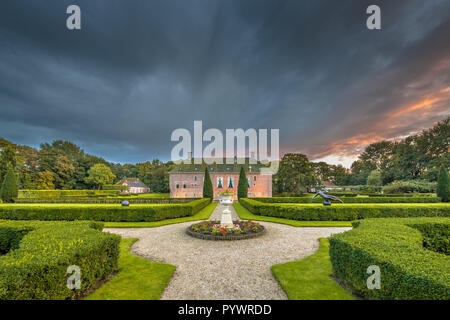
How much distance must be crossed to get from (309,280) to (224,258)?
266 cm

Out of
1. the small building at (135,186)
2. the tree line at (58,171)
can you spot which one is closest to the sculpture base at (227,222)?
the tree line at (58,171)

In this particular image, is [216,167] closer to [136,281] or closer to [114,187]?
[114,187]

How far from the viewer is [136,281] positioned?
15.0 ft

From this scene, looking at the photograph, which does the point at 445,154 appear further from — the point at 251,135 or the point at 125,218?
the point at 125,218

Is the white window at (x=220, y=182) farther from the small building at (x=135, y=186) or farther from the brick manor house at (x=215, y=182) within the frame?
the small building at (x=135, y=186)

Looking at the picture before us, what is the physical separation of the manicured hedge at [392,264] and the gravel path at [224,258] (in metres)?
1.57

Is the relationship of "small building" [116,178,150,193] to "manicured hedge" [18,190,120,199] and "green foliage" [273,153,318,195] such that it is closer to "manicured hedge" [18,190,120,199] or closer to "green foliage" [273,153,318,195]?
"manicured hedge" [18,190,120,199]

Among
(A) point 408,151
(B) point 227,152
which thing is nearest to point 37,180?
(B) point 227,152

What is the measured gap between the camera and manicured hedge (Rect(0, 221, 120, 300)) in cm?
271

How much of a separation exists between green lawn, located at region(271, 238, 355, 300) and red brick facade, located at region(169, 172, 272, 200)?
27.0 metres

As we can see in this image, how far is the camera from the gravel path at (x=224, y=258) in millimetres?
4203

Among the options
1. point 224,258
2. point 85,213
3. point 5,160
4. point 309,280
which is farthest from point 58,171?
point 309,280

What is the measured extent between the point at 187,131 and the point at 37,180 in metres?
36.6
